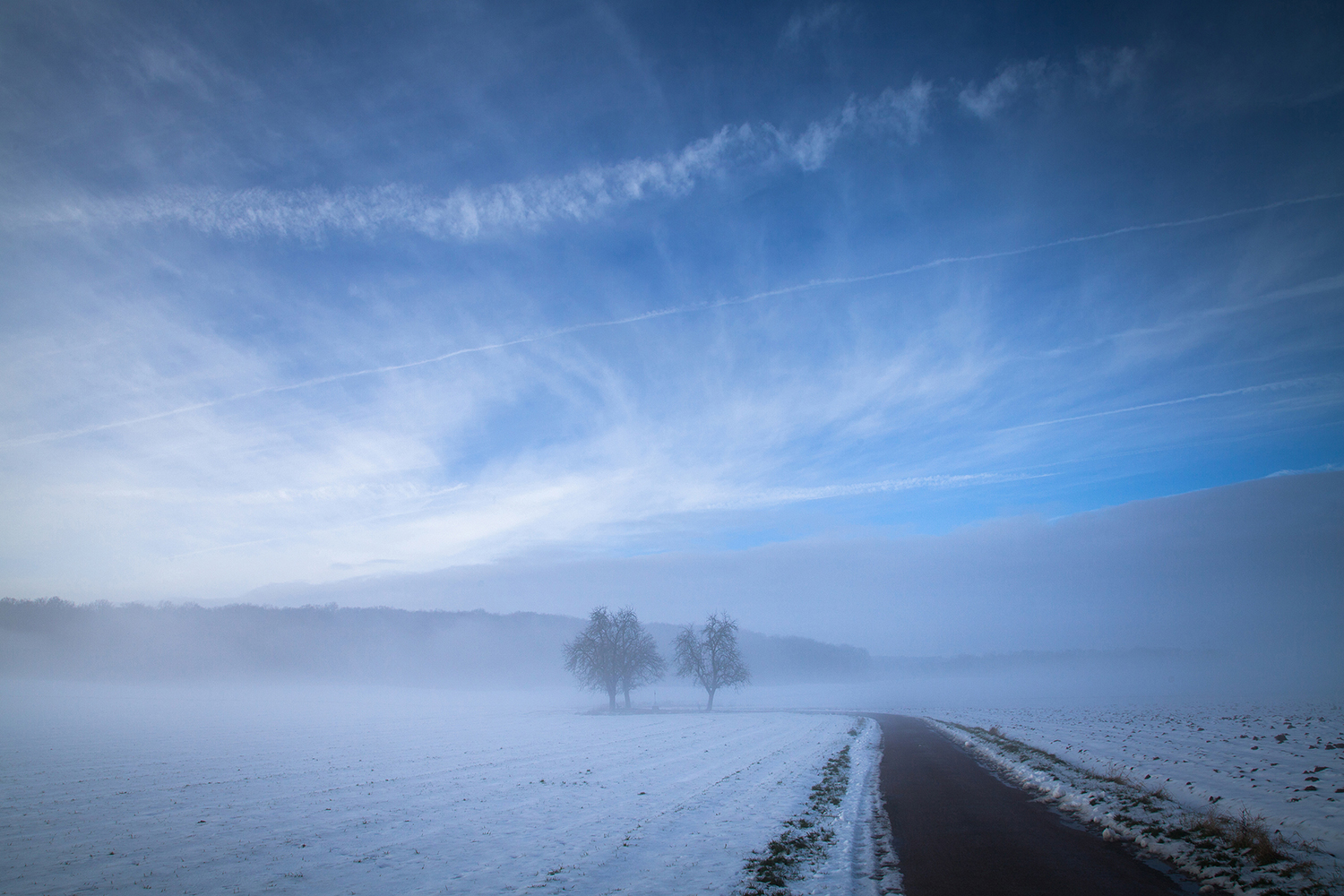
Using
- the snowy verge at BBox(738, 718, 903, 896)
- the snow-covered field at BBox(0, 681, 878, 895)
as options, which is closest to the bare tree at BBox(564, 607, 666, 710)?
the snow-covered field at BBox(0, 681, 878, 895)

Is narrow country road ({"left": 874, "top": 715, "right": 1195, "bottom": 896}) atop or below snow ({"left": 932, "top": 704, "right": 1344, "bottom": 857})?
atop

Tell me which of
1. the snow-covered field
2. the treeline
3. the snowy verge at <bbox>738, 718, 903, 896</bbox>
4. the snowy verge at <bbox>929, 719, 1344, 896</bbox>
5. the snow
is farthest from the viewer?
the treeline

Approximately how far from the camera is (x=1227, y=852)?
915cm

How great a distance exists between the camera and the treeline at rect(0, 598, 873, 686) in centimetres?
11712

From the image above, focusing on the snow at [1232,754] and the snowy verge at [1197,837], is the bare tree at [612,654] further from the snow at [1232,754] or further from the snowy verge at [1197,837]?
the snowy verge at [1197,837]

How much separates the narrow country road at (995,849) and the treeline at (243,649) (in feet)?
433

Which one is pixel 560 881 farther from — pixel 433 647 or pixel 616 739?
pixel 433 647

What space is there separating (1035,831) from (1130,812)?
241 centimetres

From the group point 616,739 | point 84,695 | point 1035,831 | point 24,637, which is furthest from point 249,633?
point 1035,831

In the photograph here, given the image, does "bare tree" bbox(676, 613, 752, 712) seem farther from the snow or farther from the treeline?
the treeline

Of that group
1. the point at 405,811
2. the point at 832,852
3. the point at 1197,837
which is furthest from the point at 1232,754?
the point at 405,811

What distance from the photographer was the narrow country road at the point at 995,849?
8359 mm

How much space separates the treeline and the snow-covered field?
391 ft

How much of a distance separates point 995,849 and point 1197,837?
11.8 feet
